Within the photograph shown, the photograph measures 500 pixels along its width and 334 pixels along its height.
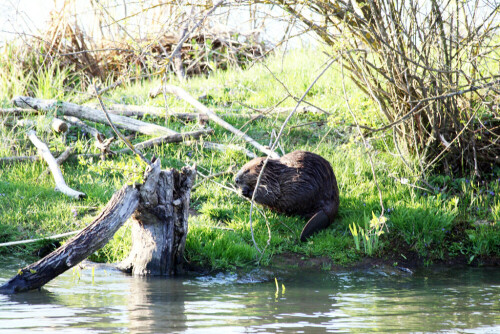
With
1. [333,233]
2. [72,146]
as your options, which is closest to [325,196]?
[333,233]

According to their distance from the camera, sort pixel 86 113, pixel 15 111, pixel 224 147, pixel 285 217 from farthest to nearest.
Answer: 1. pixel 15 111
2. pixel 86 113
3. pixel 224 147
4. pixel 285 217

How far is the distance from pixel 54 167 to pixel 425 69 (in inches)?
150

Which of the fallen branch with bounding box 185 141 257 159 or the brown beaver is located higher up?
the fallen branch with bounding box 185 141 257 159

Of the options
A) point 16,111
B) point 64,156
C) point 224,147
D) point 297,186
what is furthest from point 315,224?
point 16,111

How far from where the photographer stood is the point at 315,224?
494 centimetres

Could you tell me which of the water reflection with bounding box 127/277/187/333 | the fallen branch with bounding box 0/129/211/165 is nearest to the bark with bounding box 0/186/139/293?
the water reflection with bounding box 127/277/187/333

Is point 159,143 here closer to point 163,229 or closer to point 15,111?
point 15,111

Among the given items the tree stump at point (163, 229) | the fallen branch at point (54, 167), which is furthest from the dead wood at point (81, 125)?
the tree stump at point (163, 229)

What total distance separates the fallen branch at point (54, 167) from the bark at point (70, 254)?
1.85 meters

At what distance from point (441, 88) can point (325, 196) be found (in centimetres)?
151

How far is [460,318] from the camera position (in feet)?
10.4

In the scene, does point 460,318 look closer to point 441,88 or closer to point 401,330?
point 401,330

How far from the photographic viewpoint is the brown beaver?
5062mm

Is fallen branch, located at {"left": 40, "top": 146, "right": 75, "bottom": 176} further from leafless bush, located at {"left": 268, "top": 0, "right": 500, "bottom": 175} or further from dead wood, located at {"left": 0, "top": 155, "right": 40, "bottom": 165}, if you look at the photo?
leafless bush, located at {"left": 268, "top": 0, "right": 500, "bottom": 175}
